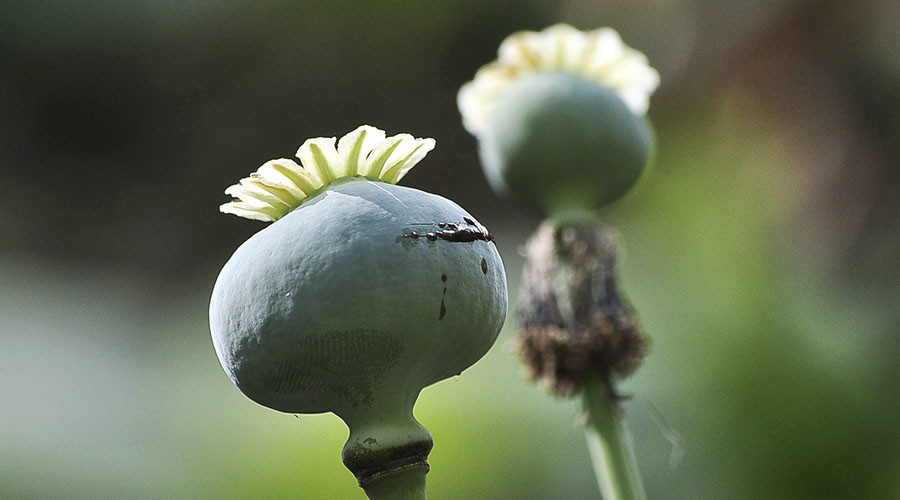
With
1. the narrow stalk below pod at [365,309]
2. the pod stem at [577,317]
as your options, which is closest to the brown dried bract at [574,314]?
the pod stem at [577,317]

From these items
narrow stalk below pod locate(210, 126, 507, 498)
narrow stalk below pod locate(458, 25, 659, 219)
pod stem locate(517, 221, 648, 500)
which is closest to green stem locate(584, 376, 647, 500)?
pod stem locate(517, 221, 648, 500)

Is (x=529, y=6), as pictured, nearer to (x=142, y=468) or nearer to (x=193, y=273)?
(x=193, y=273)

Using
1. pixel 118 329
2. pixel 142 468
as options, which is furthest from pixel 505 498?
pixel 118 329

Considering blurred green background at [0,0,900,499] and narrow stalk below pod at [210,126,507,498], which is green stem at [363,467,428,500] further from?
blurred green background at [0,0,900,499]

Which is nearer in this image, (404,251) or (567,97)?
(404,251)

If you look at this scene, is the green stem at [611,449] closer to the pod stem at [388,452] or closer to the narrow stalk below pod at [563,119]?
the narrow stalk below pod at [563,119]

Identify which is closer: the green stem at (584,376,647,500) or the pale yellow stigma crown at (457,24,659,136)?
the green stem at (584,376,647,500)
